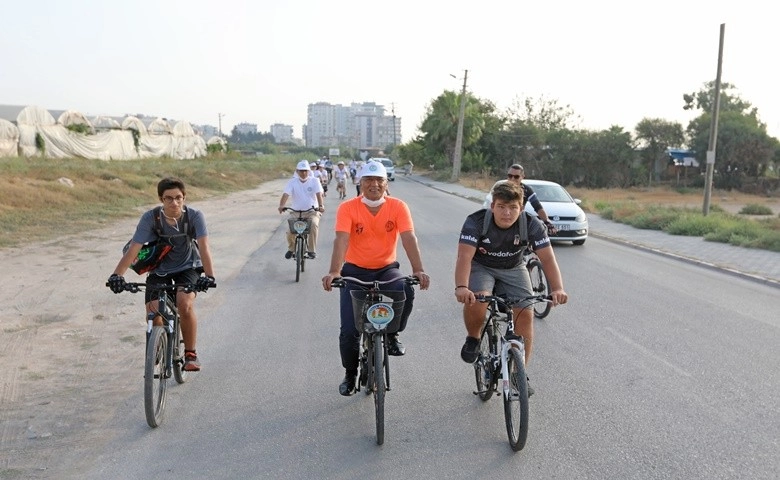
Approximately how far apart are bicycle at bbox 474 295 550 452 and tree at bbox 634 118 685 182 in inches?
2093

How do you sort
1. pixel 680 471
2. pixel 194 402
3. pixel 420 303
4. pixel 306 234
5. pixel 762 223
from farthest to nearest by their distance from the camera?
1. pixel 762 223
2. pixel 306 234
3. pixel 420 303
4. pixel 194 402
5. pixel 680 471

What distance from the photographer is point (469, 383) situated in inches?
234

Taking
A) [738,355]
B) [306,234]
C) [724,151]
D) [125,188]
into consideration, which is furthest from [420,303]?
[724,151]

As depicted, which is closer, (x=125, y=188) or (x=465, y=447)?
(x=465, y=447)

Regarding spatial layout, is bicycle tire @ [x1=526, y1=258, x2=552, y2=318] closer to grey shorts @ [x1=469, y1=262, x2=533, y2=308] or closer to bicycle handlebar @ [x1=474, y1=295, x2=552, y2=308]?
grey shorts @ [x1=469, y1=262, x2=533, y2=308]

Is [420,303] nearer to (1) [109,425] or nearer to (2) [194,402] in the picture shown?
(2) [194,402]

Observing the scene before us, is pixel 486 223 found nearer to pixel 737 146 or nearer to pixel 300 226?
pixel 300 226

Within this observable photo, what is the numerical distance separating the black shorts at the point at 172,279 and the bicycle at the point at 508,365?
2.25 metres

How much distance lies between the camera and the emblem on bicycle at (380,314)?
4680 mm

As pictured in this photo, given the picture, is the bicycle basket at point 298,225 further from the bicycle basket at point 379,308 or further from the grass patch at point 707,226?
the grass patch at point 707,226

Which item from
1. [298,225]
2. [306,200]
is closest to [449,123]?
[306,200]

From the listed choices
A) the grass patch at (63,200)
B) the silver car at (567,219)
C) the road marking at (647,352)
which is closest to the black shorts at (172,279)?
the road marking at (647,352)

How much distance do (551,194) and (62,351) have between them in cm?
1353

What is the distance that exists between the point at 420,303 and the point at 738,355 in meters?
3.81
